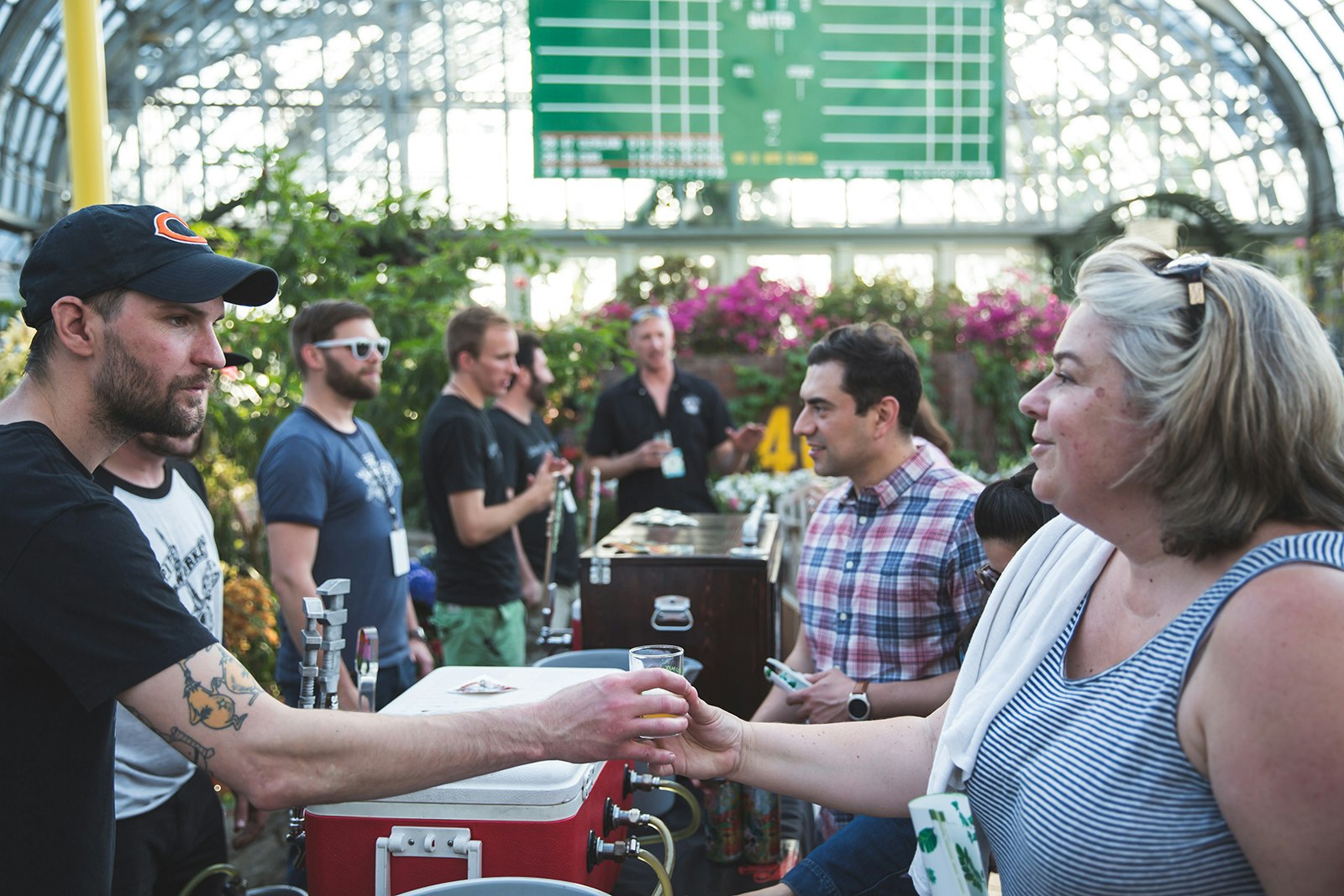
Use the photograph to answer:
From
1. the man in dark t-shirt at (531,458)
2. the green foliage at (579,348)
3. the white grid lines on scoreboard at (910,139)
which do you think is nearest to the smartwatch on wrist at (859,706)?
the man in dark t-shirt at (531,458)

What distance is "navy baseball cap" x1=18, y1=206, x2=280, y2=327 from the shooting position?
156 centimetres

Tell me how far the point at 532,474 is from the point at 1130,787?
3.91m

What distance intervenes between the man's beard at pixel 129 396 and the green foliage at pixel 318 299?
157 inches

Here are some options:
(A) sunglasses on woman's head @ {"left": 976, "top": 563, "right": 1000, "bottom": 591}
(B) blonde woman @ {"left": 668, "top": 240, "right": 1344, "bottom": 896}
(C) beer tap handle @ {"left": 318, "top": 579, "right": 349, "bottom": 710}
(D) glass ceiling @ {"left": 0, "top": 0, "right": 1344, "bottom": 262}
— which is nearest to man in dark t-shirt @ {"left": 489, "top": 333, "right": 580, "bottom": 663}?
(A) sunglasses on woman's head @ {"left": 976, "top": 563, "right": 1000, "bottom": 591}

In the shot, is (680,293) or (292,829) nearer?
(292,829)

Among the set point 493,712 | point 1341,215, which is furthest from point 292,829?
point 1341,215

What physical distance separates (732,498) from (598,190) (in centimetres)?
1221

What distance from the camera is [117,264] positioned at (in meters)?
1.58

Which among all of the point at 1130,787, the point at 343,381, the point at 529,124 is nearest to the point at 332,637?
the point at 1130,787

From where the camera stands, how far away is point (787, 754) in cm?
189

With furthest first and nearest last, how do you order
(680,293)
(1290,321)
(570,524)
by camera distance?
(680,293) < (570,524) < (1290,321)

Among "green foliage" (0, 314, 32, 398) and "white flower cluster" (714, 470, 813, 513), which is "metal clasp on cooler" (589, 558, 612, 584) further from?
"green foliage" (0, 314, 32, 398)

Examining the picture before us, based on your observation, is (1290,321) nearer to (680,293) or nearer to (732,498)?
(732,498)

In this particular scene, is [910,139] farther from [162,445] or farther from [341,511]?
[162,445]
